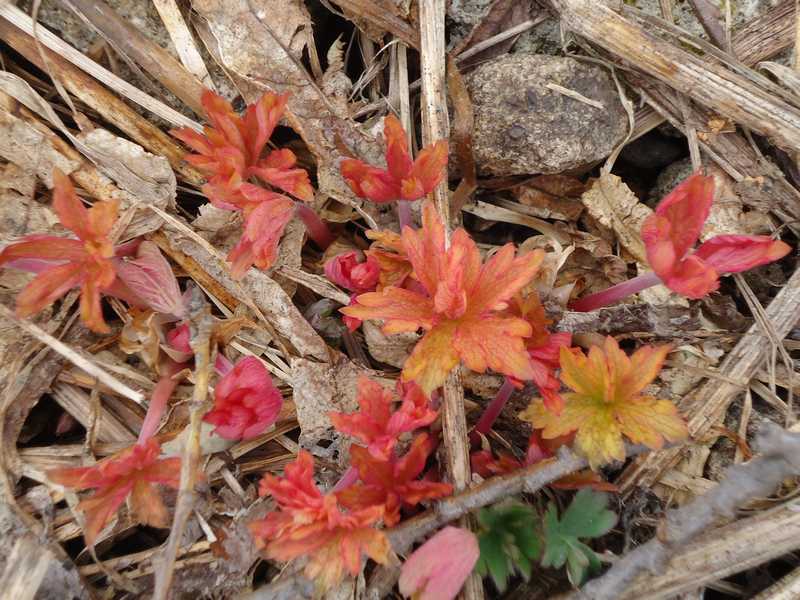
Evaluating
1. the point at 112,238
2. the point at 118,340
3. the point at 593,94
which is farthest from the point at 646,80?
the point at 118,340

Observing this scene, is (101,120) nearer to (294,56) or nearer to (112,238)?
(112,238)

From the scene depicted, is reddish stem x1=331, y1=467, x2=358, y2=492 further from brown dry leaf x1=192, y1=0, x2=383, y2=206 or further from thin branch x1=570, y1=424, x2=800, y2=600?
brown dry leaf x1=192, y1=0, x2=383, y2=206

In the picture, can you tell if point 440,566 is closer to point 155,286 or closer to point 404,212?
point 404,212

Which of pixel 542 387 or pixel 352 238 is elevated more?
pixel 352 238

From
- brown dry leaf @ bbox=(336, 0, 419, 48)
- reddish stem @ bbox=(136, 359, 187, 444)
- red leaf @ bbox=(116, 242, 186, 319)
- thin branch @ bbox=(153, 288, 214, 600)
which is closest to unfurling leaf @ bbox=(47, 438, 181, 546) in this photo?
thin branch @ bbox=(153, 288, 214, 600)

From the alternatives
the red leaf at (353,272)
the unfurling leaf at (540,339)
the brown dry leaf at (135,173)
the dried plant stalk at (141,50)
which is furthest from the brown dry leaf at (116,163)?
the unfurling leaf at (540,339)

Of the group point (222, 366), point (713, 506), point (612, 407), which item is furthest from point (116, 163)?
point (713, 506)
